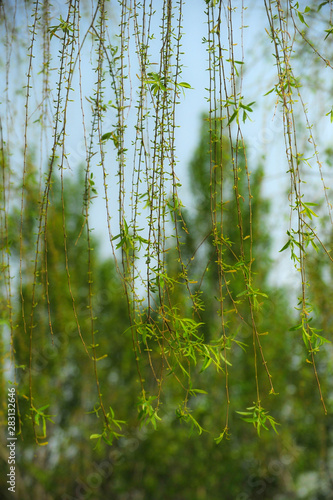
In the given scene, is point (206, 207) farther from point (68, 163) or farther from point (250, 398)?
point (68, 163)

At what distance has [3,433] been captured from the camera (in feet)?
12.7

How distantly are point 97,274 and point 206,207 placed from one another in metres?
1.22

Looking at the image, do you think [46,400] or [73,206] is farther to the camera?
[73,206]

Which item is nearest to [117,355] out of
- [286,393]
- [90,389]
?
[90,389]

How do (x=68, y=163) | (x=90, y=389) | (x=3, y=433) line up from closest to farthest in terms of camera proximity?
(x=68, y=163), (x=3, y=433), (x=90, y=389)

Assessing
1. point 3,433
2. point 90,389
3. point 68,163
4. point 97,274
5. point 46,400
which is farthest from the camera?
point 97,274

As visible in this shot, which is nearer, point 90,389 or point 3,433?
point 3,433

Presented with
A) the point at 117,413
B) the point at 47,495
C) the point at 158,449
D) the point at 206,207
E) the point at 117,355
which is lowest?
the point at 47,495

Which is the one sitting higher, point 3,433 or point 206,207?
point 206,207

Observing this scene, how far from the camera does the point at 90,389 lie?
182 inches

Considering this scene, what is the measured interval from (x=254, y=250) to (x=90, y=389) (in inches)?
76.9

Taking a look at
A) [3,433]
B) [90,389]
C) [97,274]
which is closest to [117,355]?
[90,389]

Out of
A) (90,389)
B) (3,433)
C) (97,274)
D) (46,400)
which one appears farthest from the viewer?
(97,274)

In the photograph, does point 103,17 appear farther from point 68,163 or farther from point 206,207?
point 206,207
